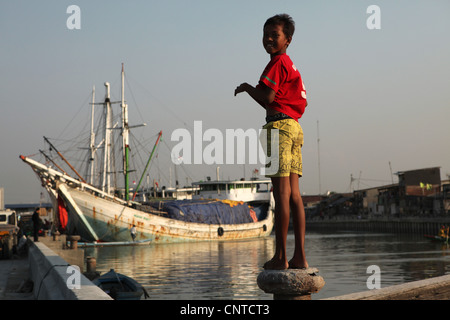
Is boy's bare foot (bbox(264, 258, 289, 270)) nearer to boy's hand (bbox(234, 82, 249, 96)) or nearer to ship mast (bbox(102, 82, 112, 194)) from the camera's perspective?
boy's hand (bbox(234, 82, 249, 96))

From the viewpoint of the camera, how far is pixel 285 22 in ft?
15.6

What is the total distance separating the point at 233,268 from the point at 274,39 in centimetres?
2482

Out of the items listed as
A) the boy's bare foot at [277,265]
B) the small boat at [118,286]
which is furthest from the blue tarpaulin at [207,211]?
the boy's bare foot at [277,265]

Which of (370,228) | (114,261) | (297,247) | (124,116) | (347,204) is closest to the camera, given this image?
(297,247)

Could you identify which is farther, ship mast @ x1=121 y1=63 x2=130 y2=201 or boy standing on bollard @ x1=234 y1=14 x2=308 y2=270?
ship mast @ x1=121 y1=63 x2=130 y2=201

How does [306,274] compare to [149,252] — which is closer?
[306,274]

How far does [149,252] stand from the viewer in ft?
129

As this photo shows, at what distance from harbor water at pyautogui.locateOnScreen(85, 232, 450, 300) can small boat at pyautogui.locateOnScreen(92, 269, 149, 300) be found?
4.08 meters

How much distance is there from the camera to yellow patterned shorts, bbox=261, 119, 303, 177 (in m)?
4.55

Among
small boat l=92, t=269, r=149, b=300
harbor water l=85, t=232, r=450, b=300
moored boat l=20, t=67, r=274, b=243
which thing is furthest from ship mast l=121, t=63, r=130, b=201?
small boat l=92, t=269, r=149, b=300

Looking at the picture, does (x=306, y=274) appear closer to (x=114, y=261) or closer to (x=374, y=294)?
(x=374, y=294)

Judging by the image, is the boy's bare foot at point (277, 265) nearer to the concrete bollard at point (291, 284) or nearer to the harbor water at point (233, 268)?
the concrete bollard at point (291, 284)
